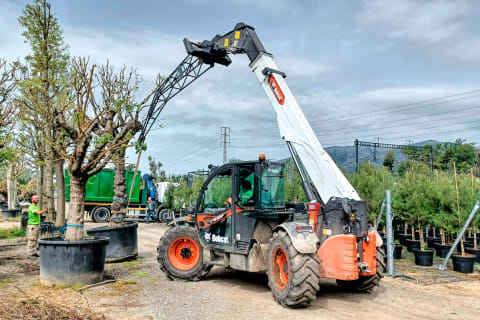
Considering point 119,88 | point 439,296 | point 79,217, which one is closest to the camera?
point 439,296

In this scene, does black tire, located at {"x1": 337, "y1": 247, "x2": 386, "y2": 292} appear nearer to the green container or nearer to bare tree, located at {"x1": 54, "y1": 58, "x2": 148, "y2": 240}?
bare tree, located at {"x1": 54, "y1": 58, "x2": 148, "y2": 240}

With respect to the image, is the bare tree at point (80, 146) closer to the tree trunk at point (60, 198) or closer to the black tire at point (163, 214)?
the tree trunk at point (60, 198)

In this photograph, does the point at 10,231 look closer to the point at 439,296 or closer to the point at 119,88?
the point at 119,88

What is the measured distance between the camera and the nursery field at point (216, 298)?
17.7ft

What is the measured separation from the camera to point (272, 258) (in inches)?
245

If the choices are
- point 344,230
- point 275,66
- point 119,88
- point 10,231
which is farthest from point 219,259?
point 10,231

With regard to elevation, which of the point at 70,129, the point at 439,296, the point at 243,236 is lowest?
the point at 439,296

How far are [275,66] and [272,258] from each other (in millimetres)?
3556

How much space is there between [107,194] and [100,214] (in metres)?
1.23

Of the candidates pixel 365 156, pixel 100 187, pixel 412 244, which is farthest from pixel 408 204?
pixel 365 156

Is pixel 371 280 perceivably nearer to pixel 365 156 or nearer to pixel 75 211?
pixel 75 211

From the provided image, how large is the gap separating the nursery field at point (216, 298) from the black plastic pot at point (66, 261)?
7.3 inches

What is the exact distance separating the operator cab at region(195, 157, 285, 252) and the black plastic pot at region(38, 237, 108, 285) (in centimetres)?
204

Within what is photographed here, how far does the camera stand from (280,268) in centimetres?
623
